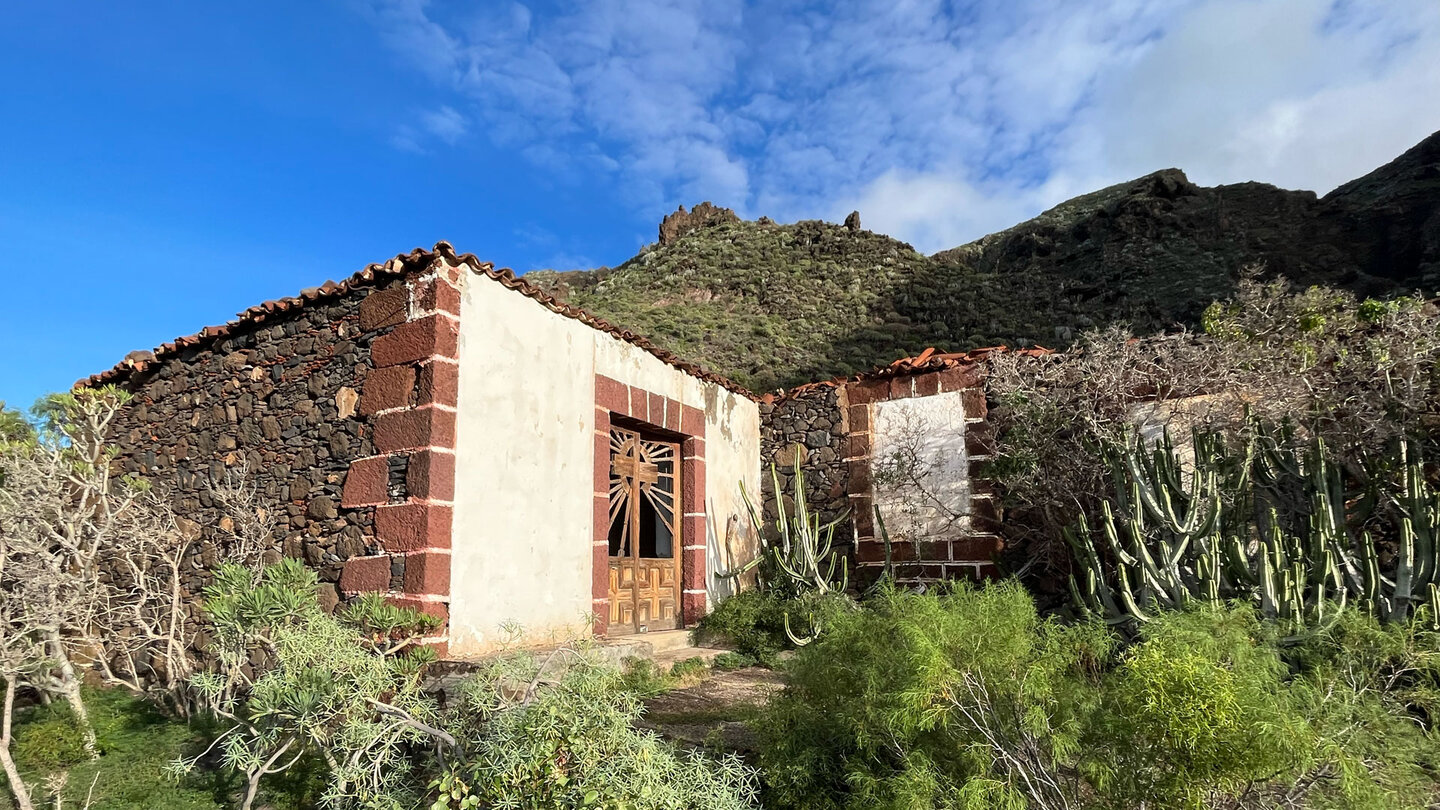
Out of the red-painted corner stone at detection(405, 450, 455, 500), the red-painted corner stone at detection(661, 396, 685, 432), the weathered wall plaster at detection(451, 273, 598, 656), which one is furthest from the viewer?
the red-painted corner stone at detection(661, 396, 685, 432)

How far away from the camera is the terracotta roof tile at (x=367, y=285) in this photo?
555cm

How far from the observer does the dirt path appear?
4.00m

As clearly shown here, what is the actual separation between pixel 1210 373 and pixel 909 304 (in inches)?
664

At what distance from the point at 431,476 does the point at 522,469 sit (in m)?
0.85

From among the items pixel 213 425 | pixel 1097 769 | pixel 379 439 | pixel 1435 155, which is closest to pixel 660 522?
pixel 379 439

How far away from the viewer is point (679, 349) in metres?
19.3

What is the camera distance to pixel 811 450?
29.1 ft

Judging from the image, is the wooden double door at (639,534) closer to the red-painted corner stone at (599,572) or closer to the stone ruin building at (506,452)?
the stone ruin building at (506,452)

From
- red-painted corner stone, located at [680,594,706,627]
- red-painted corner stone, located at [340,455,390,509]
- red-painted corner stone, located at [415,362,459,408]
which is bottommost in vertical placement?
red-painted corner stone, located at [680,594,706,627]

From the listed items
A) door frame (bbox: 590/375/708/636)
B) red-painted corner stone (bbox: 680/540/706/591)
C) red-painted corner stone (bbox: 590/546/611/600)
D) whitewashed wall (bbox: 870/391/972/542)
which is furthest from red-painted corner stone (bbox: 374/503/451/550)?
whitewashed wall (bbox: 870/391/972/542)

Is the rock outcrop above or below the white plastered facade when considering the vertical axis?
above

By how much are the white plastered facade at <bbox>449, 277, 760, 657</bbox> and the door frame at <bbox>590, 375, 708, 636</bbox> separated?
16 centimetres

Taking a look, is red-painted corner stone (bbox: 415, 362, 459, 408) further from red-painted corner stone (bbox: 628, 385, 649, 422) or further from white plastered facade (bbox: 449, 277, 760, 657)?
red-painted corner stone (bbox: 628, 385, 649, 422)

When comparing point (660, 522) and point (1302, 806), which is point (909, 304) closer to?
point (660, 522)
